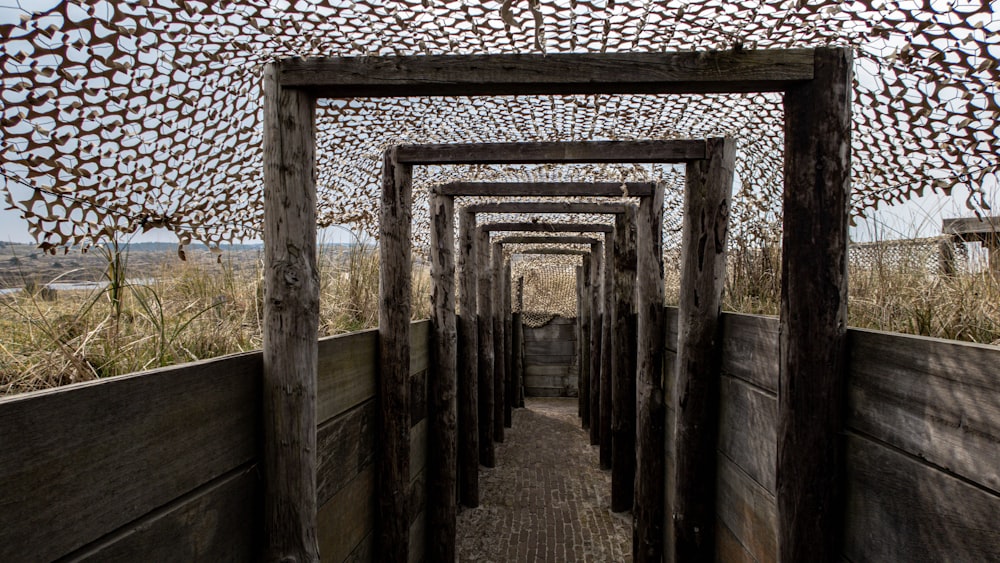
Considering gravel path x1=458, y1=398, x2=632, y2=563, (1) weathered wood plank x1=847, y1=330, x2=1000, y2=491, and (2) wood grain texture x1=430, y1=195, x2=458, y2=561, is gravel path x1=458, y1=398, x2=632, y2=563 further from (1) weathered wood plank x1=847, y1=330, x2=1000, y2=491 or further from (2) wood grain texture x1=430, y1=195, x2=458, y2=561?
(1) weathered wood plank x1=847, y1=330, x2=1000, y2=491

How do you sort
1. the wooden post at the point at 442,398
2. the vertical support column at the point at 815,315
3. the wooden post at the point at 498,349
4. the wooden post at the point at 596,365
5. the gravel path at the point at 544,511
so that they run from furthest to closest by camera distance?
the wooden post at the point at 498,349, the wooden post at the point at 596,365, the gravel path at the point at 544,511, the wooden post at the point at 442,398, the vertical support column at the point at 815,315

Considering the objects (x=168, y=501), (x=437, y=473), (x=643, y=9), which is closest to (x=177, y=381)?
(x=168, y=501)

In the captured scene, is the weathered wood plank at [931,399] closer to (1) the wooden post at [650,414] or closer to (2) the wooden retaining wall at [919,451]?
(2) the wooden retaining wall at [919,451]

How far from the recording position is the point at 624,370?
6.08 meters

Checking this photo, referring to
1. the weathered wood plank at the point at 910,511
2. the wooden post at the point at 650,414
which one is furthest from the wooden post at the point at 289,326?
the wooden post at the point at 650,414

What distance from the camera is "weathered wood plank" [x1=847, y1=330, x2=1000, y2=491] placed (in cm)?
135

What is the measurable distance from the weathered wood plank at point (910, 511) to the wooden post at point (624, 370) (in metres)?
4.13

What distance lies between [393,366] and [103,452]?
217 centimetres

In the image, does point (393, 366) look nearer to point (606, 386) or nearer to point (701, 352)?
point (701, 352)

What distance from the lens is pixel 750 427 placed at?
108 inches

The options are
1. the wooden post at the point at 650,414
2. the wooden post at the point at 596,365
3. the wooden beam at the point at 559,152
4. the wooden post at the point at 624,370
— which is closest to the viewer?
the wooden beam at the point at 559,152

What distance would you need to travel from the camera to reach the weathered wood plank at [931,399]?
1350 millimetres

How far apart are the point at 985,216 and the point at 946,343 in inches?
48.7

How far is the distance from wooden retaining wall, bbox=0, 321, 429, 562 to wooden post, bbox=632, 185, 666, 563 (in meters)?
2.54
